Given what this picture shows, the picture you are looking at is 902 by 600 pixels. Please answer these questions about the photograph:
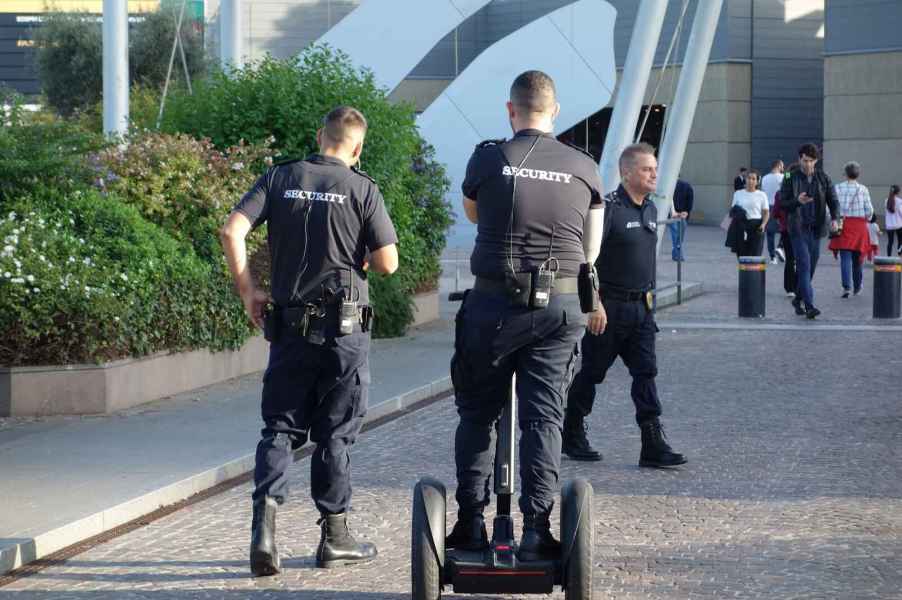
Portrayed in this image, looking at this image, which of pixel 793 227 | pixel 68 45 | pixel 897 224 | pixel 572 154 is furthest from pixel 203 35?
pixel 572 154

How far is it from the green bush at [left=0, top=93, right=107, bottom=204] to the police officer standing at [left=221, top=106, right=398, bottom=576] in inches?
192

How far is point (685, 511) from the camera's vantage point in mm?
7059

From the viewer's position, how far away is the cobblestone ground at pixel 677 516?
5.77 metres

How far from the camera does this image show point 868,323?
15.8 m

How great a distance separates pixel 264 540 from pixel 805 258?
37.9ft

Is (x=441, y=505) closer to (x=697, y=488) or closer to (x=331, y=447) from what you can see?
(x=331, y=447)

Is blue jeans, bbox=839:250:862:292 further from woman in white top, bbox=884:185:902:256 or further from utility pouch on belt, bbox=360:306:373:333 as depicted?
utility pouch on belt, bbox=360:306:373:333

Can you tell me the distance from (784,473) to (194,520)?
3274 millimetres

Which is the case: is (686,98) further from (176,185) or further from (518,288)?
(518,288)

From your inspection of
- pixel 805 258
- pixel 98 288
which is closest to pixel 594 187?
pixel 98 288

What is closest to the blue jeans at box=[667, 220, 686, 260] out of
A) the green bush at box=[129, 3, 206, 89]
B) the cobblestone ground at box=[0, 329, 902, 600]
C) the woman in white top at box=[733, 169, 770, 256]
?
the woman in white top at box=[733, 169, 770, 256]

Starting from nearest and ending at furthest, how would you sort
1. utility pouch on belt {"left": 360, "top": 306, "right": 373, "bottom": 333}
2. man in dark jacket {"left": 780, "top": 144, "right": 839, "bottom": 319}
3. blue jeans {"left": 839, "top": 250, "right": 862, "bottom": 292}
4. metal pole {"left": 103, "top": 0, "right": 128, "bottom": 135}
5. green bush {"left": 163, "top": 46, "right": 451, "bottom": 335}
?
1. utility pouch on belt {"left": 360, "top": 306, "right": 373, "bottom": 333}
2. green bush {"left": 163, "top": 46, "right": 451, "bottom": 335}
3. metal pole {"left": 103, "top": 0, "right": 128, "bottom": 135}
4. man in dark jacket {"left": 780, "top": 144, "right": 839, "bottom": 319}
5. blue jeans {"left": 839, "top": 250, "right": 862, "bottom": 292}

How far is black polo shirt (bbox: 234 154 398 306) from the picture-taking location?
5.88 meters

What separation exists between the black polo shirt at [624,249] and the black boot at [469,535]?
3.07m
